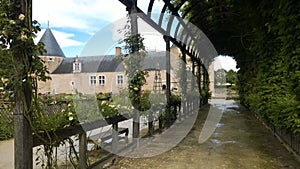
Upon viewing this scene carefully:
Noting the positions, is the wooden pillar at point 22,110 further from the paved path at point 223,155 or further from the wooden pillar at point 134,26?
the wooden pillar at point 134,26

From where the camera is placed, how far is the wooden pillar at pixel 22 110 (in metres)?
1.84

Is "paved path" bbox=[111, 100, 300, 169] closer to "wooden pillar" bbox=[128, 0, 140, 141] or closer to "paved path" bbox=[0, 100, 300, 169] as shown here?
"paved path" bbox=[0, 100, 300, 169]

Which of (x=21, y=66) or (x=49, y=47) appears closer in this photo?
(x=21, y=66)

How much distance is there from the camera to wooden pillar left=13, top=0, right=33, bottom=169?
6.05 ft

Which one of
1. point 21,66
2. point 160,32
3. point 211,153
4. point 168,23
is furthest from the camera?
point 168,23

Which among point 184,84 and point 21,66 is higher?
point 21,66

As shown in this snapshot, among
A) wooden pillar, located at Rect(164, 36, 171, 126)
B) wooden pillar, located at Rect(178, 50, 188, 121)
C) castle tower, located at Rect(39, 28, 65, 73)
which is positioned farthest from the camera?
wooden pillar, located at Rect(178, 50, 188, 121)

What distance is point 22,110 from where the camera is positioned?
1.88 meters

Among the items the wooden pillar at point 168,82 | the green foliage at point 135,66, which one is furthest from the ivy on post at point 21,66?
the wooden pillar at point 168,82

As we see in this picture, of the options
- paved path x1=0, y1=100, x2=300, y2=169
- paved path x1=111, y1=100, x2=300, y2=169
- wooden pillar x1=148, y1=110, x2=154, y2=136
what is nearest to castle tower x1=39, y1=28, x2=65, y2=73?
paved path x1=0, y1=100, x2=300, y2=169

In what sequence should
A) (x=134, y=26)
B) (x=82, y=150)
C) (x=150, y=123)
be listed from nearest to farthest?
(x=82, y=150), (x=134, y=26), (x=150, y=123)

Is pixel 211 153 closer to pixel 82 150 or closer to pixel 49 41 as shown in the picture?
pixel 82 150

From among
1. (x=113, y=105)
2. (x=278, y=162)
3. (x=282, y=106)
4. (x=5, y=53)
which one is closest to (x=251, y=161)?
(x=278, y=162)

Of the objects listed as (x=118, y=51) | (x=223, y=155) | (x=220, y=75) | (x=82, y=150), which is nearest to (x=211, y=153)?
(x=223, y=155)
